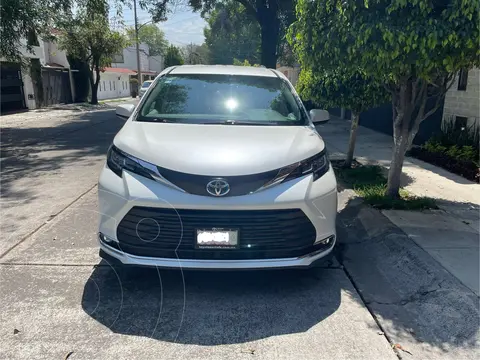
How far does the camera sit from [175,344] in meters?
2.78

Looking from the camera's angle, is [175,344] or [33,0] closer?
[175,344]

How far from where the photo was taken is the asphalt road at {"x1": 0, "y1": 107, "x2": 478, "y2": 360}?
9.03ft

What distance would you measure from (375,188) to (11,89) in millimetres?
21673

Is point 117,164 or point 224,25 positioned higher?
point 224,25

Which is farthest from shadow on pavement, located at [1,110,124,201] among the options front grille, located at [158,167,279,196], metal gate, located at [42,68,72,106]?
metal gate, located at [42,68,72,106]

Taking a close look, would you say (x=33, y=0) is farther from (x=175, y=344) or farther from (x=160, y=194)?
(x=175, y=344)

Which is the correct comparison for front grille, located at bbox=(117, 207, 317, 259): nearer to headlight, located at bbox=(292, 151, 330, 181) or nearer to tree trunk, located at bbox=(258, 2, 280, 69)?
headlight, located at bbox=(292, 151, 330, 181)

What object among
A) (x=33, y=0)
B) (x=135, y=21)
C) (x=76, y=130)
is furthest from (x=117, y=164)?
(x=135, y=21)

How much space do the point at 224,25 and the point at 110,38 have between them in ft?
28.6

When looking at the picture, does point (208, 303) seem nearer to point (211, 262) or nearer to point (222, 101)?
point (211, 262)

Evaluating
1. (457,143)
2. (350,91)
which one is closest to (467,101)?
(457,143)

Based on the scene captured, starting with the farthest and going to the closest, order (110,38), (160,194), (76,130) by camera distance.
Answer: (110,38), (76,130), (160,194)

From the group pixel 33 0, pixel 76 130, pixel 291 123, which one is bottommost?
pixel 76 130

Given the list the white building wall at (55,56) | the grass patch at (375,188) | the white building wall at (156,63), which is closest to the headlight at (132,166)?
the grass patch at (375,188)
